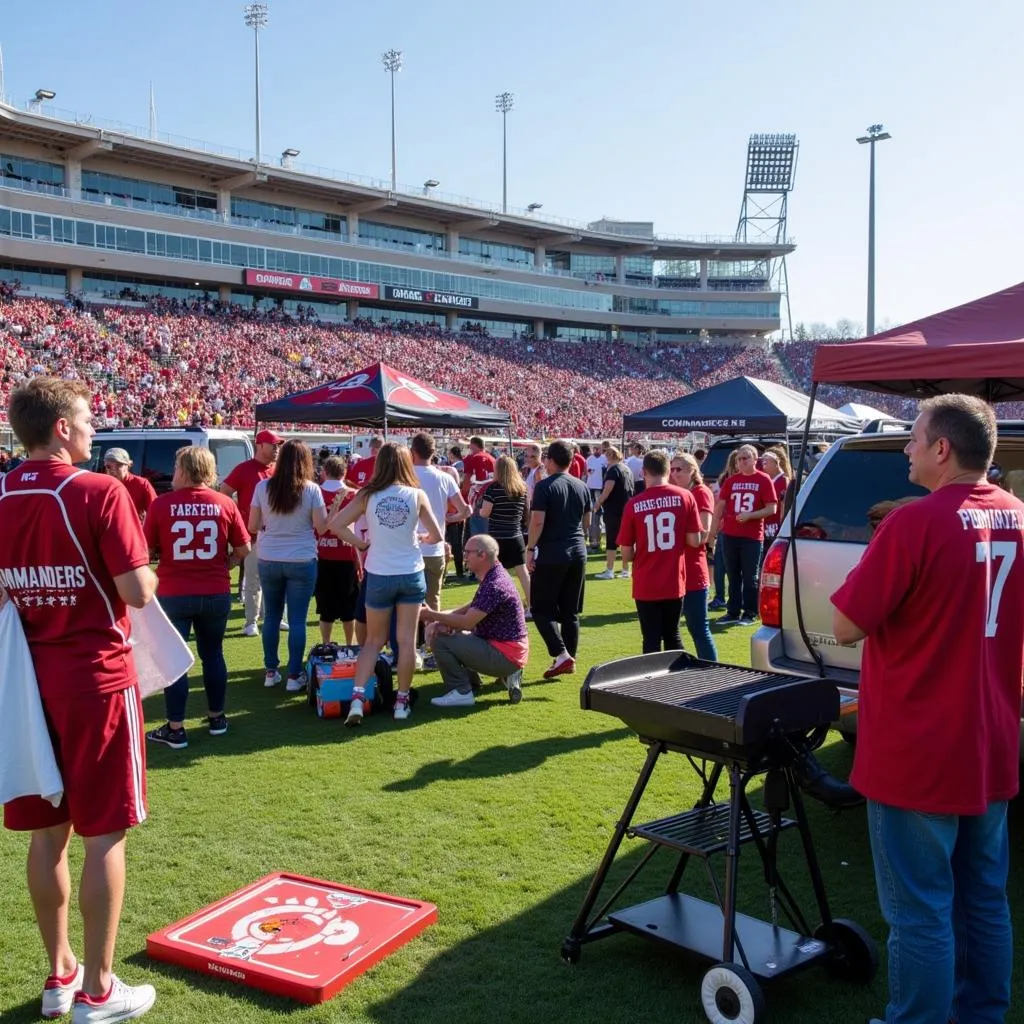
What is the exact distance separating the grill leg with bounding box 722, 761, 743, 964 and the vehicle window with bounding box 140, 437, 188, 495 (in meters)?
12.3

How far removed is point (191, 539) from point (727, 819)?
3942 millimetres

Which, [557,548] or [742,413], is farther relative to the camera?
[742,413]

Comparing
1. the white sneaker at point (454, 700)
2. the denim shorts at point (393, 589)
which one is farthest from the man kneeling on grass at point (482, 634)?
the denim shorts at point (393, 589)

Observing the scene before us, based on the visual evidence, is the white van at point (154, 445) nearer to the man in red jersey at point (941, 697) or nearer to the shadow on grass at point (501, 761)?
the shadow on grass at point (501, 761)

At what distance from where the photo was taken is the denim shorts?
662cm

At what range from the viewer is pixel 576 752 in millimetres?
6000

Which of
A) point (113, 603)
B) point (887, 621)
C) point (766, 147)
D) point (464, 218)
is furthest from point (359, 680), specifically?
point (766, 147)

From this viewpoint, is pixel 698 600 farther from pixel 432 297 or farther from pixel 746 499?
pixel 432 297

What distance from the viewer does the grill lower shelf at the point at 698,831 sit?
3219 mm

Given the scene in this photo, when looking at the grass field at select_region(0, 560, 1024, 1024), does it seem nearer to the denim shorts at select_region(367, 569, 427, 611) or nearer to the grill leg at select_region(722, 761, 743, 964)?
the grill leg at select_region(722, 761, 743, 964)

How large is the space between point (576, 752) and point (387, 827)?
1.58 meters

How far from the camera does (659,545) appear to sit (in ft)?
21.9

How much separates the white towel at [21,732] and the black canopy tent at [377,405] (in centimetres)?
804

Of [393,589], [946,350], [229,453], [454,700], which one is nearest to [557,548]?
[454,700]
